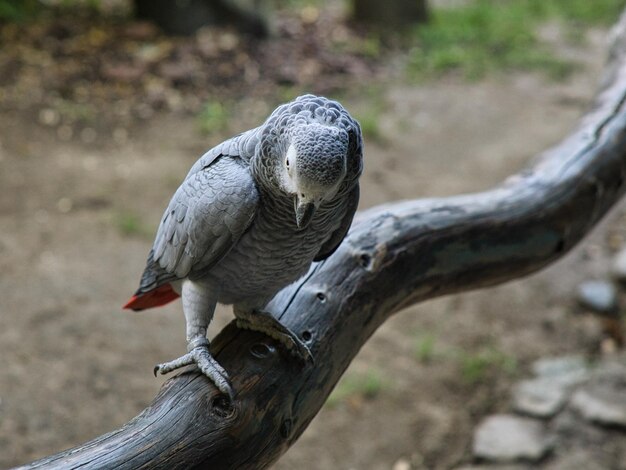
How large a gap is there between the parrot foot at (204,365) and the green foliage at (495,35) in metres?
4.44

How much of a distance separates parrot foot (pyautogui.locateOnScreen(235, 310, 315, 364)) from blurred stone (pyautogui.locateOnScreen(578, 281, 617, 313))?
7.55 feet

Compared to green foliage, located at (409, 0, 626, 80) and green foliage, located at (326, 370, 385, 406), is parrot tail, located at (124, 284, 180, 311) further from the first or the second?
green foliage, located at (409, 0, 626, 80)

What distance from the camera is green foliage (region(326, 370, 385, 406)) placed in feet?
9.84

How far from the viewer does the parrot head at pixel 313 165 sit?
1.14 meters

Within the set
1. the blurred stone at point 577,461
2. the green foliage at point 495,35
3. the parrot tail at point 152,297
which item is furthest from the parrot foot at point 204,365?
the green foliage at point 495,35

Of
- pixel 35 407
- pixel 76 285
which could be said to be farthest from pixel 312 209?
pixel 76 285

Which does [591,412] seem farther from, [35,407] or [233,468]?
[35,407]

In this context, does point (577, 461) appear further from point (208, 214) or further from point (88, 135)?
point (88, 135)

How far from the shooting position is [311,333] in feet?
5.29

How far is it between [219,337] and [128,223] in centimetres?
228

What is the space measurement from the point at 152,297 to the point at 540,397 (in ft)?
Answer: 6.28

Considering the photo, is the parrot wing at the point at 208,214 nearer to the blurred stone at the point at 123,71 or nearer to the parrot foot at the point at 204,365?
the parrot foot at the point at 204,365

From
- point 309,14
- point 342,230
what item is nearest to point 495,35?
point 309,14

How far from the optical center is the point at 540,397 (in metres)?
2.98
